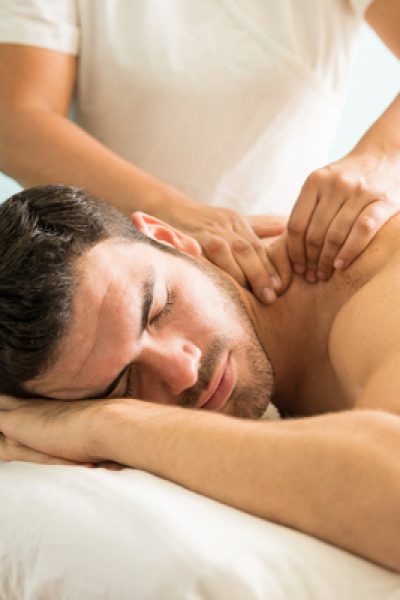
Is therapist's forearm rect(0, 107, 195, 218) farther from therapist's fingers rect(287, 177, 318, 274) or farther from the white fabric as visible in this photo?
the white fabric

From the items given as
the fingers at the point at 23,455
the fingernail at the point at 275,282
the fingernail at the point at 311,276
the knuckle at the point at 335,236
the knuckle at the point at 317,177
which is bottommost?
the fingers at the point at 23,455

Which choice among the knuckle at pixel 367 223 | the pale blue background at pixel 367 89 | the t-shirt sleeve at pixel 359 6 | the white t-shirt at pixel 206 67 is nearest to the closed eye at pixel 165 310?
the knuckle at pixel 367 223

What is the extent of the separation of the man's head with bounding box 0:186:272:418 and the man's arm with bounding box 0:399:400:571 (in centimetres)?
10

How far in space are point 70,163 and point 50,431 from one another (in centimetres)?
81

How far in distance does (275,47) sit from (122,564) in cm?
139

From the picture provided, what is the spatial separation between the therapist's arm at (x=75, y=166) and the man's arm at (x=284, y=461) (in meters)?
0.49

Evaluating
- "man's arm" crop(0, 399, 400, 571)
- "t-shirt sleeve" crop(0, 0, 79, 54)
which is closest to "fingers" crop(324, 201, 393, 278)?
"man's arm" crop(0, 399, 400, 571)

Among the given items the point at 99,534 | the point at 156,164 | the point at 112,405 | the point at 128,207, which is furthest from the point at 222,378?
the point at 156,164

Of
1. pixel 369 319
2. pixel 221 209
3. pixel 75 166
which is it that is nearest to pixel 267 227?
pixel 221 209

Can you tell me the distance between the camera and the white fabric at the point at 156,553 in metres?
0.87

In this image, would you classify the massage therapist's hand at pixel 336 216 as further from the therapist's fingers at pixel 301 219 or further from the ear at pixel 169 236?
the ear at pixel 169 236

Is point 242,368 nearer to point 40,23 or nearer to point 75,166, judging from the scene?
point 75,166

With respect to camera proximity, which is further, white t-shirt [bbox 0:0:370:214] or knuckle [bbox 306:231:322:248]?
white t-shirt [bbox 0:0:370:214]

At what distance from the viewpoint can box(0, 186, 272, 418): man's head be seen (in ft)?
4.12
